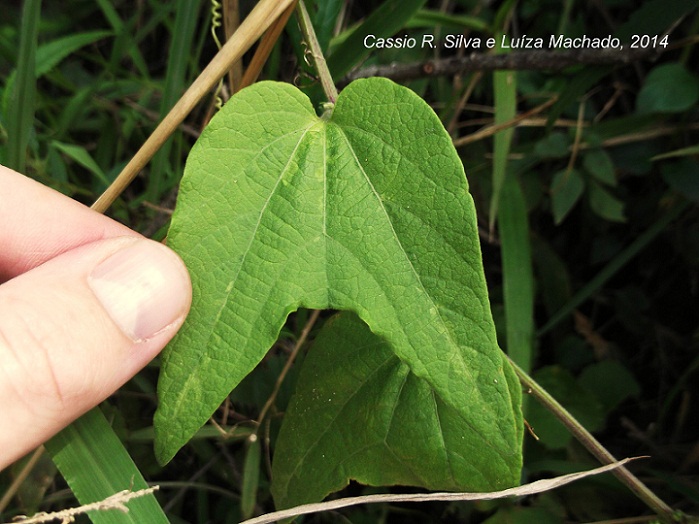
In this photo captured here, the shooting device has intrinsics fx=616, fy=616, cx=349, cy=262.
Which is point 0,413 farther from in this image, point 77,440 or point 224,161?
point 224,161

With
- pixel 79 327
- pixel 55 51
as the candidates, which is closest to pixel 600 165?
pixel 79 327

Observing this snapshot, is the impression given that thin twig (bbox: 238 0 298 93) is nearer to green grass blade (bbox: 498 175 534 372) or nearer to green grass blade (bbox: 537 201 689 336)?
green grass blade (bbox: 498 175 534 372)

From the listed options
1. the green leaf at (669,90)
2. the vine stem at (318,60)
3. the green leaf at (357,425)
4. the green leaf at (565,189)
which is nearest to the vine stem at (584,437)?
the green leaf at (357,425)

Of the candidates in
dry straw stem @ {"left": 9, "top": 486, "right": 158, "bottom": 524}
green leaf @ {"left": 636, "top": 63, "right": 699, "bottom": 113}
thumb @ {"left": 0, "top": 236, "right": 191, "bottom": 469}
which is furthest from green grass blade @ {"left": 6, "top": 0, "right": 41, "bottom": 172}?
green leaf @ {"left": 636, "top": 63, "right": 699, "bottom": 113}

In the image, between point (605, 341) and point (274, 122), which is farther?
point (605, 341)

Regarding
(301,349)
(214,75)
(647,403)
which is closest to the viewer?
(214,75)

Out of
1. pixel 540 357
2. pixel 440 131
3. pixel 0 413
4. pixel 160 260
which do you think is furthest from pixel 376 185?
pixel 540 357
